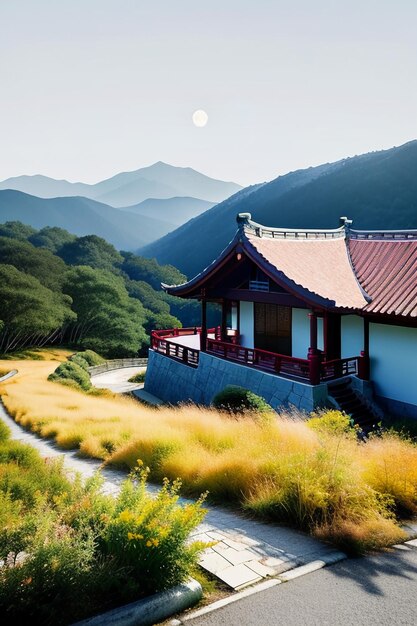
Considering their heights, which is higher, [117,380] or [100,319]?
[100,319]

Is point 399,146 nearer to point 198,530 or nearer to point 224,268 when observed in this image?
point 224,268

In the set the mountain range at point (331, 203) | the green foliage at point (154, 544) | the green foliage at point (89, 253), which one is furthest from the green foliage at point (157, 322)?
the green foliage at point (154, 544)

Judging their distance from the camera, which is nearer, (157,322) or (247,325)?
(247,325)

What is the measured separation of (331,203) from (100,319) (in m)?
77.3

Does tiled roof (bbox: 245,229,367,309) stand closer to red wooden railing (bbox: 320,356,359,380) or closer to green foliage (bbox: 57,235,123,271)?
red wooden railing (bbox: 320,356,359,380)

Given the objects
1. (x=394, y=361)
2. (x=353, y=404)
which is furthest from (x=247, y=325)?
(x=394, y=361)

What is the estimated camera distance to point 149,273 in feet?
289

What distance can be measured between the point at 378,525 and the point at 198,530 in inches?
93.4

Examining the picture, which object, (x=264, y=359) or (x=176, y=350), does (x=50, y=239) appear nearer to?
(x=176, y=350)

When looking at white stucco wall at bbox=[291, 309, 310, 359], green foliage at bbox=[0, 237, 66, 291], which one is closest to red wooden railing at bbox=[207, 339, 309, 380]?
white stucco wall at bbox=[291, 309, 310, 359]

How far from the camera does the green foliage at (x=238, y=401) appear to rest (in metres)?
14.9

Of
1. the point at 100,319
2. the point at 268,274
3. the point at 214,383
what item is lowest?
the point at 214,383

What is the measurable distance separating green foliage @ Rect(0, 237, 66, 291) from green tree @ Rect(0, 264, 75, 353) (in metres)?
5.21

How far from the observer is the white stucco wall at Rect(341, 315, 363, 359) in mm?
17016
